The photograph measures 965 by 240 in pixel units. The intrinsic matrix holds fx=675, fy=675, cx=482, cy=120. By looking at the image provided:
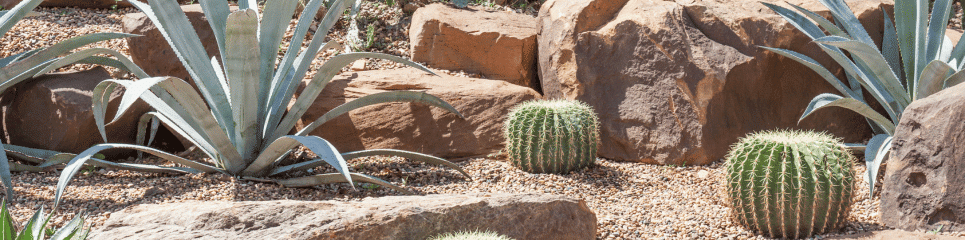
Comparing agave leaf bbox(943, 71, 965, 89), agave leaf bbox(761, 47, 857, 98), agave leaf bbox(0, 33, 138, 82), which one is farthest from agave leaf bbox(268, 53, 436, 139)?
agave leaf bbox(943, 71, 965, 89)

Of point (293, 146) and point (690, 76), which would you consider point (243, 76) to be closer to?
point (293, 146)

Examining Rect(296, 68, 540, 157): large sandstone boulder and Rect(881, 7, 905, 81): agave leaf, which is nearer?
Rect(881, 7, 905, 81): agave leaf

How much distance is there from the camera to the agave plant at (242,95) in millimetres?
2744

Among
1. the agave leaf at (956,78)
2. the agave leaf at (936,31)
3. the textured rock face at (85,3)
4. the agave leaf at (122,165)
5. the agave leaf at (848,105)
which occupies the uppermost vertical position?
the textured rock face at (85,3)

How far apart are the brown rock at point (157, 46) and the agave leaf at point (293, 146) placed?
1274 millimetres

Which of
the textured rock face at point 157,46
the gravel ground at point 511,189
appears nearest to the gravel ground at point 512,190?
the gravel ground at point 511,189

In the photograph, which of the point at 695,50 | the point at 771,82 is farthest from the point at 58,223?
the point at 771,82

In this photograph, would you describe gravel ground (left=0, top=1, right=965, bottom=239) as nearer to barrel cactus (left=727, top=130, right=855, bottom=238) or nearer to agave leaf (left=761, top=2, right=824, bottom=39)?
barrel cactus (left=727, top=130, right=855, bottom=238)

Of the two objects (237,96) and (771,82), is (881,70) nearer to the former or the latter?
(771,82)

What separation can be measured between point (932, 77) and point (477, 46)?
2567mm

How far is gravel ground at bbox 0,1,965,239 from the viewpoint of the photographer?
283 cm

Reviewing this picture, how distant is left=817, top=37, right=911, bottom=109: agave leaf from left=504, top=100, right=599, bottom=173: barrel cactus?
1.21 m

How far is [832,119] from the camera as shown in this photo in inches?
155

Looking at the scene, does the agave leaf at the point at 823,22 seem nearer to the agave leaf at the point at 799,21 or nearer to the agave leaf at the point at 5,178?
the agave leaf at the point at 799,21
